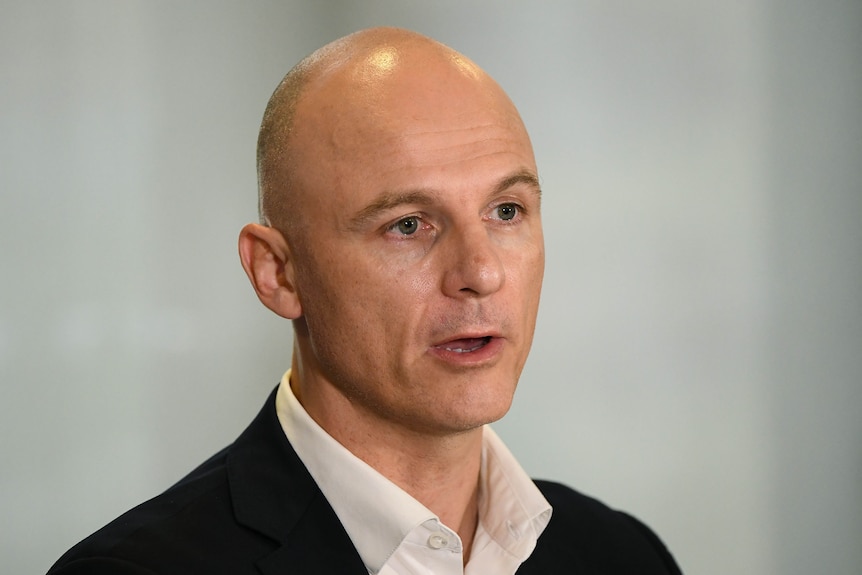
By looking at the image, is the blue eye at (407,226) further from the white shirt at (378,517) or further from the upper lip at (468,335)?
the white shirt at (378,517)

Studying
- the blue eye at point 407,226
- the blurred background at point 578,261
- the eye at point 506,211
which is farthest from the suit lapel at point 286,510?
the blurred background at point 578,261

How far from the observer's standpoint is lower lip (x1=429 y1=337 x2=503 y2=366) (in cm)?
158

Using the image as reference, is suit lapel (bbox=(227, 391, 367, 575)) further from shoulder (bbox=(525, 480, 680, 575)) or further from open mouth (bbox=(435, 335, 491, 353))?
Result: shoulder (bbox=(525, 480, 680, 575))

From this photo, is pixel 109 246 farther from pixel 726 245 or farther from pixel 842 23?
pixel 842 23

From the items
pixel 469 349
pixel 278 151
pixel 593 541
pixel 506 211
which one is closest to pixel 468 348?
pixel 469 349

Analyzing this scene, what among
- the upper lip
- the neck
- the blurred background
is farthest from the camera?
the blurred background

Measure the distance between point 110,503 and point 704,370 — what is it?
1.74 m

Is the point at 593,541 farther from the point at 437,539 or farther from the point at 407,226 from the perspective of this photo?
the point at 407,226

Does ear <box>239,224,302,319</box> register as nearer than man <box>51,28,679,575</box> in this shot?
No

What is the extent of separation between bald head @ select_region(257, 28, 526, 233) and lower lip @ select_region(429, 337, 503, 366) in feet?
1.06

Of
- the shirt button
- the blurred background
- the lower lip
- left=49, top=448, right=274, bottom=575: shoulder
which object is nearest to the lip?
the lower lip

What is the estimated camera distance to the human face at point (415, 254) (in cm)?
158

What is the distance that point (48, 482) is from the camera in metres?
2.73

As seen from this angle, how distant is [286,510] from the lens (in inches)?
63.4
